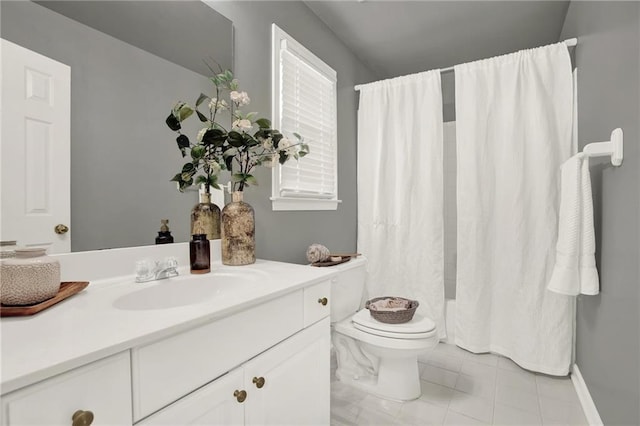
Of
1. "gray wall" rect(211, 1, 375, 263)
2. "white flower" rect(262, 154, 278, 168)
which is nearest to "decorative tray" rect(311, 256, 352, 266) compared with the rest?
"gray wall" rect(211, 1, 375, 263)

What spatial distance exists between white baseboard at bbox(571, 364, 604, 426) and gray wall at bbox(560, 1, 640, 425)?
5 centimetres

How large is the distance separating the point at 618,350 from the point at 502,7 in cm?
210

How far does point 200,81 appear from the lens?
1.39 metres

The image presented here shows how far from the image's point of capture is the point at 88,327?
0.64 m

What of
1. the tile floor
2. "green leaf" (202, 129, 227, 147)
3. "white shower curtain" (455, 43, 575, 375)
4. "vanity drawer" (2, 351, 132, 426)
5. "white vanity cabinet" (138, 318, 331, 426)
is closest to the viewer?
"vanity drawer" (2, 351, 132, 426)

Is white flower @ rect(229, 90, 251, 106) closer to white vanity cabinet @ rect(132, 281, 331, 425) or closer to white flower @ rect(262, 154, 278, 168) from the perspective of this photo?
white flower @ rect(262, 154, 278, 168)

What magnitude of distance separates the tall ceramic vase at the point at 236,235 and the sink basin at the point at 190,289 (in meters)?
0.08

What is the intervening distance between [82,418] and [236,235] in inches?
33.2

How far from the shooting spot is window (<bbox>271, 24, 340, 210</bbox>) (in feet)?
6.01

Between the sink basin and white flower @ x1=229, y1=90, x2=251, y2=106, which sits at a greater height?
white flower @ x1=229, y1=90, x2=251, y2=106

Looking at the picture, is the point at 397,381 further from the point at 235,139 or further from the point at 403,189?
the point at 235,139

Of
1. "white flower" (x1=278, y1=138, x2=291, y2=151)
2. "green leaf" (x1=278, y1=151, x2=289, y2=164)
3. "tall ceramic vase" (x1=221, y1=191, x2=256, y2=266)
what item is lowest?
"tall ceramic vase" (x1=221, y1=191, x2=256, y2=266)

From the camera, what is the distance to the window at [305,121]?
183 centimetres

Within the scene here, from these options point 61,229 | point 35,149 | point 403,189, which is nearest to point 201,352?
point 61,229
